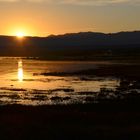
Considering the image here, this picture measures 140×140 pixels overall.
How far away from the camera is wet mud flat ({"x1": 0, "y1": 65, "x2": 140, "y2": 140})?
20.9 meters

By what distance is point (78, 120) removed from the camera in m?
26.7

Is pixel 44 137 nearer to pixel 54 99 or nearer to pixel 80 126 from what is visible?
pixel 80 126

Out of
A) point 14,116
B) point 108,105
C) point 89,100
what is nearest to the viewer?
point 14,116

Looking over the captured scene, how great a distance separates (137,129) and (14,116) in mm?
8303

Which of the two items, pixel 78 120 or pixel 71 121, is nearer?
pixel 71 121

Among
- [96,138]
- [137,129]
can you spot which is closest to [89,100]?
[137,129]

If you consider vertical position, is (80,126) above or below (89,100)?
below

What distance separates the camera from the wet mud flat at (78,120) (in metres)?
20.9

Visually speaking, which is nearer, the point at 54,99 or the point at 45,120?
the point at 45,120

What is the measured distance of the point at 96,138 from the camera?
20234mm

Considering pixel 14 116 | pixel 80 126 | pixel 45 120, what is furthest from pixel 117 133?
pixel 14 116

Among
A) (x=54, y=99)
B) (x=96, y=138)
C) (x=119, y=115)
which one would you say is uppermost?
(x=54, y=99)

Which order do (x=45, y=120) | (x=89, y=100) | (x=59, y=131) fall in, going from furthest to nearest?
1. (x=89, y=100)
2. (x=45, y=120)
3. (x=59, y=131)

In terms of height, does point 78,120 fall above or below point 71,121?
above
